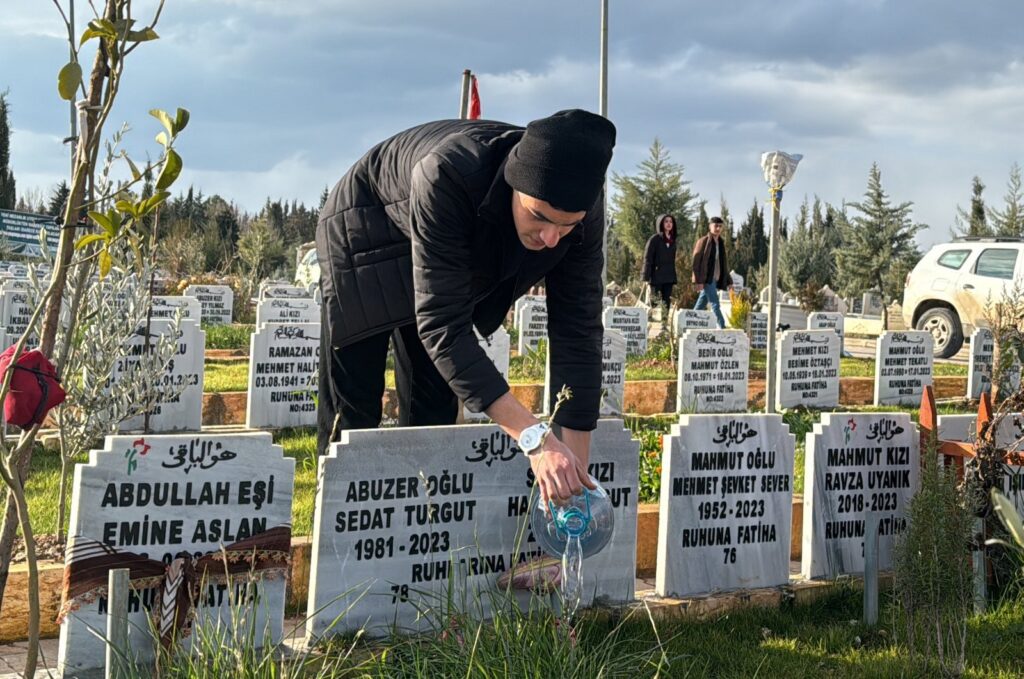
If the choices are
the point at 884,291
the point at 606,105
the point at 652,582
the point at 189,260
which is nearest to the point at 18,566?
the point at 652,582

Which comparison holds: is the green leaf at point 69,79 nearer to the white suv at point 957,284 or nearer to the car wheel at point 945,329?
the white suv at point 957,284

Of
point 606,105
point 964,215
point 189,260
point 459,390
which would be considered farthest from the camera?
point 964,215

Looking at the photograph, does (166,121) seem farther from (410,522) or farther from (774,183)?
(774,183)

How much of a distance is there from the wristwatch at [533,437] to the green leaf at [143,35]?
4.34ft

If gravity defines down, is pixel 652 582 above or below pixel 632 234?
below

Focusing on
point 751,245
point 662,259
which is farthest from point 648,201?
point 662,259

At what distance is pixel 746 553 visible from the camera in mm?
4445

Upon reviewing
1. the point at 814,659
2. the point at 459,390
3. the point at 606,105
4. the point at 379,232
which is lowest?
the point at 814,659

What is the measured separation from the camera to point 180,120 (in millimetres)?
2367

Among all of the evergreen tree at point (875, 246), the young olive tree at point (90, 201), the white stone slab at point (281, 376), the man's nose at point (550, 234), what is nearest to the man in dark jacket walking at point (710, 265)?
the white stone slab at point (281, 376)

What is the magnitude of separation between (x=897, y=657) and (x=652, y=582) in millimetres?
1348

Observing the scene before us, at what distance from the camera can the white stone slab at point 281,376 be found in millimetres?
8305

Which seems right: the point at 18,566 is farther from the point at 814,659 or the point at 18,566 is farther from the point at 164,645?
the point at 814,659

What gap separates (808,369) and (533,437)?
28.3 feet
